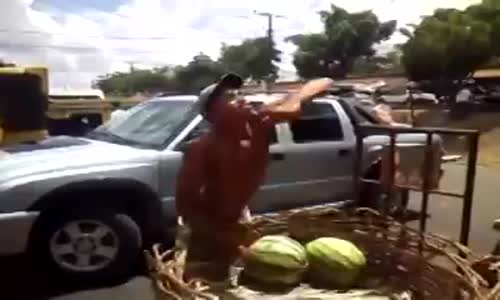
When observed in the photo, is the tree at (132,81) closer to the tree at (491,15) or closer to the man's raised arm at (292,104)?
the tree at (491,15)

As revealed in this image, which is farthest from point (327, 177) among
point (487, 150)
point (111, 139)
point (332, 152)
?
point (487, 150)

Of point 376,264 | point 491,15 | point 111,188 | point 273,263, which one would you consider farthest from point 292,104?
point 491,15

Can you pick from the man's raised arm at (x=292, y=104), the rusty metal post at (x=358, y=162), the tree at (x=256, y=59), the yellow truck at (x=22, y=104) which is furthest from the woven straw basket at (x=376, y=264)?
the tree at (x=256, y=59)

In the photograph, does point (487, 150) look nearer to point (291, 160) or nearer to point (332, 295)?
point (291, 160)

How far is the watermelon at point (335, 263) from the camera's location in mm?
2398

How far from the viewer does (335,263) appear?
2.40 meters

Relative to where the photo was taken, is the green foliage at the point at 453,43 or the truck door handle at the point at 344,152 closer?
the truck door handle at the point at 344,152

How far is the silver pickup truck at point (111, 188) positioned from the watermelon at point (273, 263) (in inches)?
93.9

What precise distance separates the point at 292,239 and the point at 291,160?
152 inches

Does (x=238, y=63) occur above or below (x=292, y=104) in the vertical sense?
below

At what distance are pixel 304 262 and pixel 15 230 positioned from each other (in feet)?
11.2

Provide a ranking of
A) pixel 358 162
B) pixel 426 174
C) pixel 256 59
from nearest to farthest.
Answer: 1. pixel 426 174
2. pixel 358 162
3. pixel 256 59

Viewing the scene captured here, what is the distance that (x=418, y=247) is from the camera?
8.43ft

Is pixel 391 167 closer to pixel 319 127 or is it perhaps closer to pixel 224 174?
pixel 224 174
